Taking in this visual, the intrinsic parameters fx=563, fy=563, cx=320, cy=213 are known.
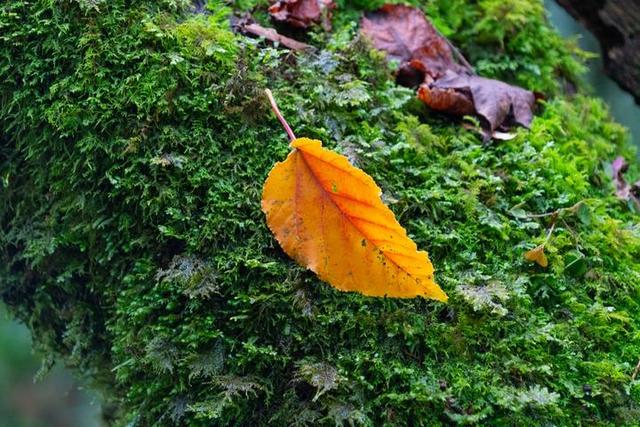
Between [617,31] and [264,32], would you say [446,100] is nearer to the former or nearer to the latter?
[264,32]

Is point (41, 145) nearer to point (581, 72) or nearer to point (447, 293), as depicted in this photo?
point (447, 293)

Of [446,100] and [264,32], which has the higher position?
[446,100]

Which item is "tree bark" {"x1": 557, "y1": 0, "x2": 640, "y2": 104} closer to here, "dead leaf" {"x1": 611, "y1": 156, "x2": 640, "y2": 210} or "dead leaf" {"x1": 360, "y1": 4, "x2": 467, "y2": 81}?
"dead leaf" {"x1": 611, "y1": 156, "x2": 640, "y2": 210}

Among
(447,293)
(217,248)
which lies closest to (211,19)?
(217,248)

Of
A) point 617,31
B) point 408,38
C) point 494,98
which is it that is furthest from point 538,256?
point 617,31

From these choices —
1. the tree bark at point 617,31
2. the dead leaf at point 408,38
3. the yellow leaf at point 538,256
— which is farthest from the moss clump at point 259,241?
the tree bark at point 617,31

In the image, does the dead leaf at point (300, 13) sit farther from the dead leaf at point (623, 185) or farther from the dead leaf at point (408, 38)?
the dead leaf at point (623, 185)

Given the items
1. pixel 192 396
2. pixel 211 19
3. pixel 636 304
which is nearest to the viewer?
pixel 192 396

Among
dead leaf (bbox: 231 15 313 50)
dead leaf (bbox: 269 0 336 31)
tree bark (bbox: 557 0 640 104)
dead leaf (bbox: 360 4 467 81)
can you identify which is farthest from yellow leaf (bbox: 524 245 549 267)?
tree bark (bbox: 557 0 640 104)
